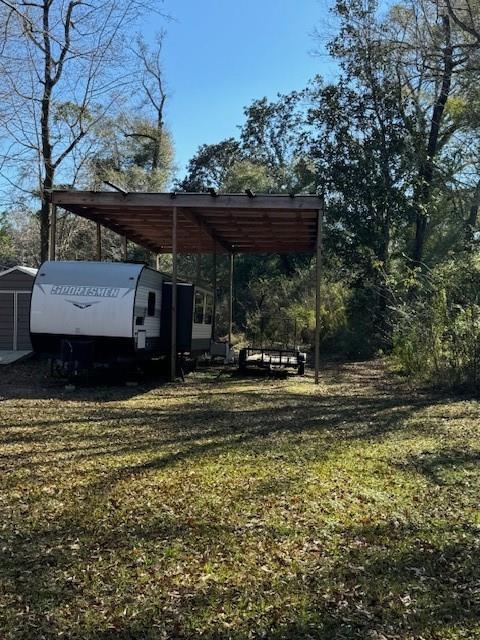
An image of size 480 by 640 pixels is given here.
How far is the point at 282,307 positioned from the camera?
23.8 metres

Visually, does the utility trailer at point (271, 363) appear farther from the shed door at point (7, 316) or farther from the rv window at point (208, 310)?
the shed door at point (7, 316)

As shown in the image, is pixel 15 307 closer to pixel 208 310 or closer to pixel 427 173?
pixel 208 310

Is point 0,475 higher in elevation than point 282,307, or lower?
lower

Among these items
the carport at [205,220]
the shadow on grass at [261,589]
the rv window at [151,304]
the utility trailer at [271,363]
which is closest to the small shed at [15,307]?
the carport at [205,220]

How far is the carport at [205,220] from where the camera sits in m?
11.9

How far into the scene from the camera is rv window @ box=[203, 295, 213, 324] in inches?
610

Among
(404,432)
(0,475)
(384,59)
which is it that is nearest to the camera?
(0,475)

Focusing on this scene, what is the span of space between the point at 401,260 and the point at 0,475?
17.0m

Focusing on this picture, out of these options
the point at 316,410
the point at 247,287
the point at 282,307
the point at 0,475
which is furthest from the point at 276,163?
the point at 0,475

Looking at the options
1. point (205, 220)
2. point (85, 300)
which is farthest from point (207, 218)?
point (85, 300)

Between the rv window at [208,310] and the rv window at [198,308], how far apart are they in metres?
0.58

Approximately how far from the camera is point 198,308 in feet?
46.7

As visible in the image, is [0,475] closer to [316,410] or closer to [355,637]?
[355,637]

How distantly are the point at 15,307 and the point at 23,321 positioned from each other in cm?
47
